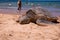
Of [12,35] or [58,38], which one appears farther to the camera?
[12,35]

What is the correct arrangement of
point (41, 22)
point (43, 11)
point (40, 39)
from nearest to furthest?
point (40, 39)
point (41, 22)
point (43, 11)

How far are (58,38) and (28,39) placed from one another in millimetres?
720

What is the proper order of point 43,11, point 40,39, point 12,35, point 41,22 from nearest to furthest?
point 40,39
point 12,35
point 41,22
point 43,11

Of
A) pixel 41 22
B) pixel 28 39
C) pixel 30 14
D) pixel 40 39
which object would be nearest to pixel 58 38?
pixel 40 39

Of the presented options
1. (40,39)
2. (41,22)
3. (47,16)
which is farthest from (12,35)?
(47,16)

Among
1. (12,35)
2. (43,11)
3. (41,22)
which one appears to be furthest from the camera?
(43,11)

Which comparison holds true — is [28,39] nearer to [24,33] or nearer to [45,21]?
[24,33]

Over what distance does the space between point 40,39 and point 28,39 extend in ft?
0.94

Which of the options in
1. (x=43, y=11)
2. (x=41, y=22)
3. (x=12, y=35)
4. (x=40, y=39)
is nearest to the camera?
(x=40, y=39)

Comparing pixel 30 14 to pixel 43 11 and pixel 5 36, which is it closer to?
pixel 43 11

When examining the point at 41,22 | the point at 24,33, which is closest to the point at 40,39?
the point at 24,33

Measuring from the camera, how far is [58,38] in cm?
362

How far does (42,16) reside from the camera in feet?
17.8

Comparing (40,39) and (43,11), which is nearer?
(40,39)
